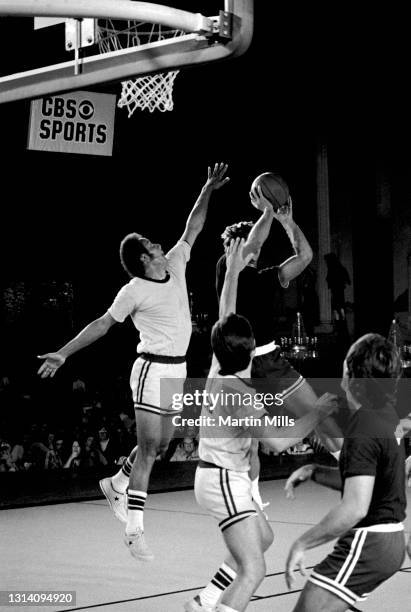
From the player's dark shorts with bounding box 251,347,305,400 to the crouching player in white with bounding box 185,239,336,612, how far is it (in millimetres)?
1462

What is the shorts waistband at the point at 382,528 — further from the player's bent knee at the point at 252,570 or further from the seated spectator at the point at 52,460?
the seated spectator at the point at 52,460

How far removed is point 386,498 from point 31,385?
1093 centimetres

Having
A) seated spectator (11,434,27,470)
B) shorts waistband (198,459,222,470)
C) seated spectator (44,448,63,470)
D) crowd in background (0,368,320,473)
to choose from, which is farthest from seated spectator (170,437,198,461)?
shorts waistband (198,459,222,470)

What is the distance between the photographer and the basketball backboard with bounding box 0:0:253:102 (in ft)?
15.3

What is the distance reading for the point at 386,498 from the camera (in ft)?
11.8

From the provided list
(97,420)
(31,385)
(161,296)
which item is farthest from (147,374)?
(31,385)

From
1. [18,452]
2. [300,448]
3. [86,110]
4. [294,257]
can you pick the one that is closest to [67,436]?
[18,452]

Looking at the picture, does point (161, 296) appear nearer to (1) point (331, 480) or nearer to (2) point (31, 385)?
(1) point (331, 480)

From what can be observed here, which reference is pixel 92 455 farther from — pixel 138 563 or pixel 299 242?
pixel 299 242

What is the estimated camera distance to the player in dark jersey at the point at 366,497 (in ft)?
11.4

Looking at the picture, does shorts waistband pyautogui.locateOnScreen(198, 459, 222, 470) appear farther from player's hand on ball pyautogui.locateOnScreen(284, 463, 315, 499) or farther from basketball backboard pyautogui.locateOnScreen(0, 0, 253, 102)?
basketball backboard pyautogui.locateOnScreen(0, 0, 253, 102)

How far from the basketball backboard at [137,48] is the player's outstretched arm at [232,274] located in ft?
3.66

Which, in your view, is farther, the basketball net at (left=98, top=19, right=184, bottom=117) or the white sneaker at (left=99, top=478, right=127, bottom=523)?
the white sneaker at (left=99, top=478, right=127, bottom=523)

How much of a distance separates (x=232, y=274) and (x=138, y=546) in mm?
1873
